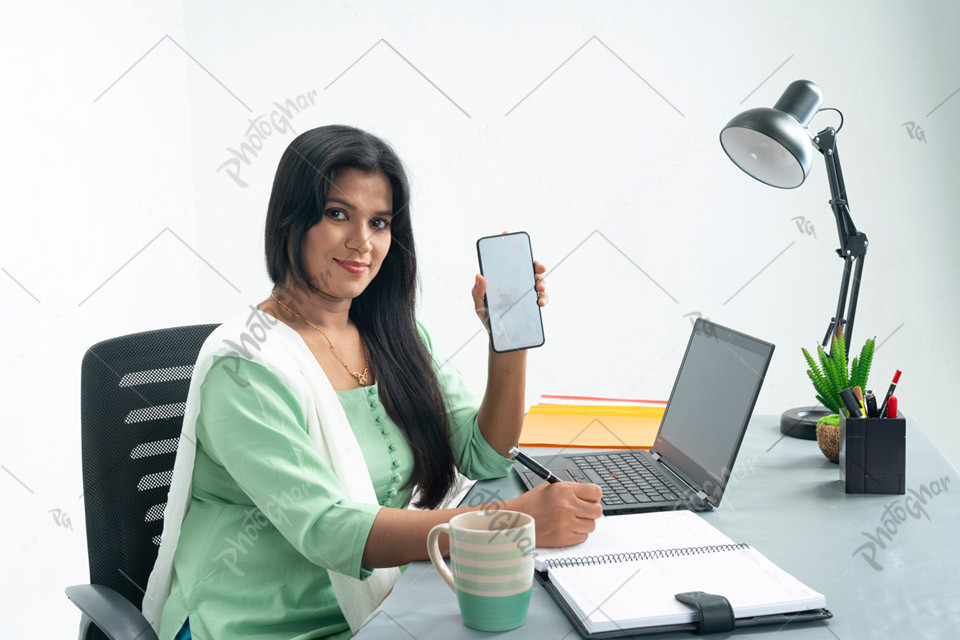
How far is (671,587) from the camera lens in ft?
2.42

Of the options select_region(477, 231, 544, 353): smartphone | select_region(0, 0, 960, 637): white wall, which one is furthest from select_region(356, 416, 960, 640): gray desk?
select_region(0, 0, 960, 637): white wall

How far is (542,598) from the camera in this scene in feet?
2.49

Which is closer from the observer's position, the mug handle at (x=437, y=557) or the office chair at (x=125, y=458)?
the mug handle at (x=437, y=557)

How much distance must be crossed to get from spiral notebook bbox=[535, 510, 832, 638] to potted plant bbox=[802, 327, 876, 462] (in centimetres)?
42

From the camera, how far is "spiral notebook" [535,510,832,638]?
0.69m

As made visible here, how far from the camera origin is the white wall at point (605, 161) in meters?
2.32

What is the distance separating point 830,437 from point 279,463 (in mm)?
866

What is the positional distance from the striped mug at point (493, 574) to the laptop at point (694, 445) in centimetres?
33

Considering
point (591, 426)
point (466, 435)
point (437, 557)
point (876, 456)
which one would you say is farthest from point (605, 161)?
point (437, 557)

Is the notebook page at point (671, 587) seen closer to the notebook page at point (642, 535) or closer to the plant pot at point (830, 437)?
the notebook page at point (642, 535)

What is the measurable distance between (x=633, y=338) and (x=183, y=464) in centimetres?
177

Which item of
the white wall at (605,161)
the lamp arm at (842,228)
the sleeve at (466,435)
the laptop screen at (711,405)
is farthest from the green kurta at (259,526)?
the white wall at (605,161)

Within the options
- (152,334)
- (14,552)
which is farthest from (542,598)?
(14,552)

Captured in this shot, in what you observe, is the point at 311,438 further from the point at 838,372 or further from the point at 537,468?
the point at 838,372
